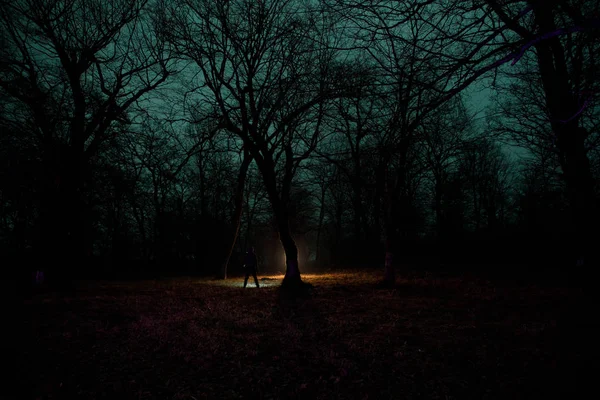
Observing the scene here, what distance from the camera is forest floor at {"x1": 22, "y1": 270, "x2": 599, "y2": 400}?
3490mm

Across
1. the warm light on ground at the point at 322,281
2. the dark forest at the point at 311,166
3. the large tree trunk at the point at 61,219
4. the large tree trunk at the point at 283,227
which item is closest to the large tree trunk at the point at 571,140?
the dark forest at the point at 311,166

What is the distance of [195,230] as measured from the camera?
30109 mm

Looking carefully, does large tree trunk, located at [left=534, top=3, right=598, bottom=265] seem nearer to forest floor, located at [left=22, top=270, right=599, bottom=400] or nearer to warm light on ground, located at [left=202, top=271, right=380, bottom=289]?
forest floor, located at [left=22, top=270, right=599, bottom=400]

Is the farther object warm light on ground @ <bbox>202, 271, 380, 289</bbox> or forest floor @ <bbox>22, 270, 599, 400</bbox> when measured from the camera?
warm light on ground @ <bbox>202, 271, 380, 289</bbox>

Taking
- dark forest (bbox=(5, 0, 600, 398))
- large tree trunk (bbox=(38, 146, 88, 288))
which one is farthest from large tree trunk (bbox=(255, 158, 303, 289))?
large tree trunk (bbox=(38, 146, 88, 288))

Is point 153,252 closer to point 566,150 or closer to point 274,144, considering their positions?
point 274,144

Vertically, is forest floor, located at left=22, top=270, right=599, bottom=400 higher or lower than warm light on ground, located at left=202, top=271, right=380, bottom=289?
higher

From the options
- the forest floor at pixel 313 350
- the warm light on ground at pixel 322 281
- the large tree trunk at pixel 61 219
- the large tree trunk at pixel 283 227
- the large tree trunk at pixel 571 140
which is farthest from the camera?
the warm light on ground at pixel 322 281

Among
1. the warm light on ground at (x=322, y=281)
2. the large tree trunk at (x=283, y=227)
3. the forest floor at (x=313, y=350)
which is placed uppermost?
the large tree trunk at (x=283, y=227)

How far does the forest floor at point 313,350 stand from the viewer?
349 centimetres

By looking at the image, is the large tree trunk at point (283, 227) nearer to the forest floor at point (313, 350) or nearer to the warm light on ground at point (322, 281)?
the warm light on ground at point (322, 281)

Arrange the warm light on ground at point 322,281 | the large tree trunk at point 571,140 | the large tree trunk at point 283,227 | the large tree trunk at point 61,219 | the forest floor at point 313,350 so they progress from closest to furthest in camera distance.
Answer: the forest floor at point 313,350 < the large tree trunk at point 571,140 < the large tree trunk at point 61,219 < the large tree trunk at point 283,227 < the warm light on ground at point 322,281

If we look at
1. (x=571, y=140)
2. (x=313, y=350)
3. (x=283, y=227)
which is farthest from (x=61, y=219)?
(x=571, y=140)

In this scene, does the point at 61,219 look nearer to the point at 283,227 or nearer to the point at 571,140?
the point at 283,227
